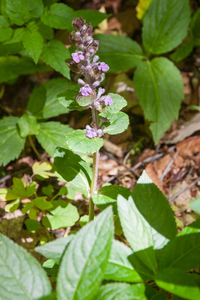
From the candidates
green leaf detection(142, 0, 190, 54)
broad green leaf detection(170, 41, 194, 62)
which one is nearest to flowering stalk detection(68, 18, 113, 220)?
green leaf detection(142, 0, 190, 54)

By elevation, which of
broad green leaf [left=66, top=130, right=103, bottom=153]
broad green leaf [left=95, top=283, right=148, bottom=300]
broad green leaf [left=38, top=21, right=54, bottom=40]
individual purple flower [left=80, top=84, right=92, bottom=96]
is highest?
broad green leaf [left=38, top=21, right=54, bottom=40]

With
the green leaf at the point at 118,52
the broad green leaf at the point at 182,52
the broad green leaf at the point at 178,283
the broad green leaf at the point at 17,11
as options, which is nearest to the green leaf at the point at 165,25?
the green leaf at the point at 118,52

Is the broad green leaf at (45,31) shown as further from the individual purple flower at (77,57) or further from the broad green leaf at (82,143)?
the broad green leaf at (82,143)

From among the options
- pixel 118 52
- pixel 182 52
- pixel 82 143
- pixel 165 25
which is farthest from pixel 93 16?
pixel 82 143

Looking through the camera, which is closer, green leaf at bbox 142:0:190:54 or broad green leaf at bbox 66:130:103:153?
broad green leaf at bbox 66:130:103:153

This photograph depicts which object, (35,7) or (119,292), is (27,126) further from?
(119,292)

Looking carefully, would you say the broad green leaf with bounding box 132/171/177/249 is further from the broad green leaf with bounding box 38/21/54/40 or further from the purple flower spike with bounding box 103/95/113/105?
the broad green leaf with bounding box 38/21/54/40
